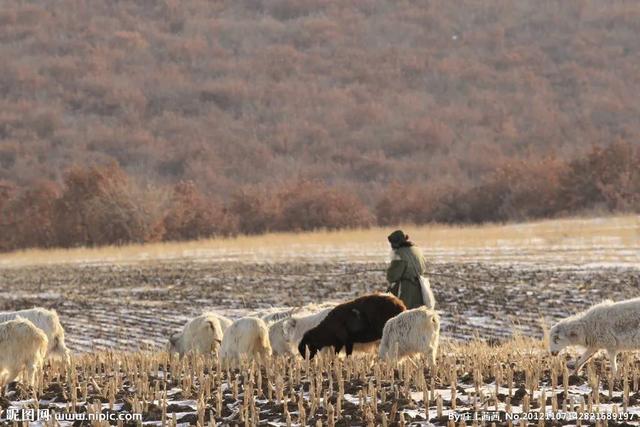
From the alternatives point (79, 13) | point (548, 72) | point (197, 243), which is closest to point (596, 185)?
point (197, 243)

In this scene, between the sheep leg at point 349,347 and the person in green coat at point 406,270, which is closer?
the sheep leg at point 349,347

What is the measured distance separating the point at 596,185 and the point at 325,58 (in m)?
58.5

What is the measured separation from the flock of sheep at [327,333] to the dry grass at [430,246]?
55.0ft

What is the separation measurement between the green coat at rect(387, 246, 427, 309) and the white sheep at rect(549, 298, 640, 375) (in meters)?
3.14

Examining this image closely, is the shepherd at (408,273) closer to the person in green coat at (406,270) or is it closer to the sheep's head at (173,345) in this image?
the person in green coat at (406,270)

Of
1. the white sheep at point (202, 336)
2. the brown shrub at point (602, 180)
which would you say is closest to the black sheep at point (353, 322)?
the white sheep at point (202, 336)

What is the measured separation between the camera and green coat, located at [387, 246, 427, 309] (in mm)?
14492

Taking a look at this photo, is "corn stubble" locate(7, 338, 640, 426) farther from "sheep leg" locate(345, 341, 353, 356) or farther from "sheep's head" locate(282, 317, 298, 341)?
"sheep's head" locate(282, 317, 298, 341)

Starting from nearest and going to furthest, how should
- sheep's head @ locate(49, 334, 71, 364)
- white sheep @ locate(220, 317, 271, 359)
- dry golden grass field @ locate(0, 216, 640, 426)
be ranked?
dry golden grass field @ locate(0, 216, 640, 426), white sheep @ locate(220, 317, 271, 359), sheep's head @ locate(49, 334, 71, 364)

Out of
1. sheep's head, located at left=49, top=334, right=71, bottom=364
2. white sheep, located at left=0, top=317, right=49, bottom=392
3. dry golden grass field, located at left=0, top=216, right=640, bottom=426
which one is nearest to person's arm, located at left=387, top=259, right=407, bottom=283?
dry golden grass field, located at left=0, top=216, right=640, bottom=426

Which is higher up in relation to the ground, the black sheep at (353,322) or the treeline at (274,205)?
the treeline at (274,205)

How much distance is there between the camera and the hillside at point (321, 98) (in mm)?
77562

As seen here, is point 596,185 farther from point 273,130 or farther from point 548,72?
point 548,72

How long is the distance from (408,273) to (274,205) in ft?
134
